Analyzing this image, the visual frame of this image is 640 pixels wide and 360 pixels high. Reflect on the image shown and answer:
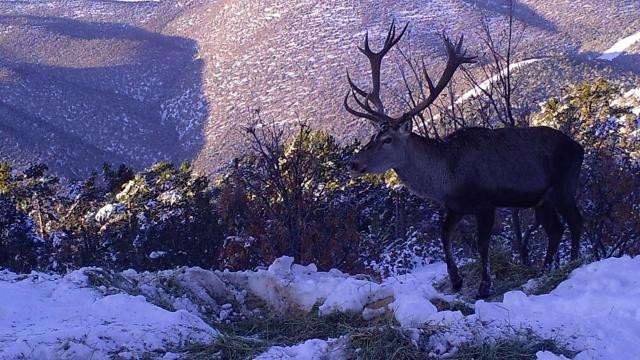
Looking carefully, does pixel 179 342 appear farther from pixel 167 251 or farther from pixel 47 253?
pixel 47 253

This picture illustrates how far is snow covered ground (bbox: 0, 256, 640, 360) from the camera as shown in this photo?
13.9 ft

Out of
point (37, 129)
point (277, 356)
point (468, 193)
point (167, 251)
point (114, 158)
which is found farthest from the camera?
point (114, 158)

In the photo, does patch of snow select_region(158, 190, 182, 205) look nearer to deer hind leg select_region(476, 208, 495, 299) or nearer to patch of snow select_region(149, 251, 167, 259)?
patch of snow select_region(149, 251, 167, 259)

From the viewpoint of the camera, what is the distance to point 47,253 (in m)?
20.4

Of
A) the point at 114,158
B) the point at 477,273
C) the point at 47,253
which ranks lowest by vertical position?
the point at 114,158

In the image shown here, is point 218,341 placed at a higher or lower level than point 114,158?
higher

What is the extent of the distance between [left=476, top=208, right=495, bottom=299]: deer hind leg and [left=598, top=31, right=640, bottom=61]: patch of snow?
64.9 metres

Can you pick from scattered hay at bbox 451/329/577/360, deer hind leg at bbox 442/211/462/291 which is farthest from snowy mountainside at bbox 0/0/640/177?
scattered hay at bbox 451/329/577/360

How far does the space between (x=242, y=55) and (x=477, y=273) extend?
96.1 meters

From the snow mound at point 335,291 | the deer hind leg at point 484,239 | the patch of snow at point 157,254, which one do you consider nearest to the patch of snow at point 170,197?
the patch of snow at point 157,254

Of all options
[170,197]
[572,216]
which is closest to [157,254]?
[170,197]

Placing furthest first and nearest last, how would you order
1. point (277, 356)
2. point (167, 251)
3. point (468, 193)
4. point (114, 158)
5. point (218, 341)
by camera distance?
point (114, 158) < point (167, 251) < point (468, 193) < point (218, 341) < point (277, 356)

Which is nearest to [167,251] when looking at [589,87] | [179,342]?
[589,87]

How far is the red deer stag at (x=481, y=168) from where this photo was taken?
6.68 m
